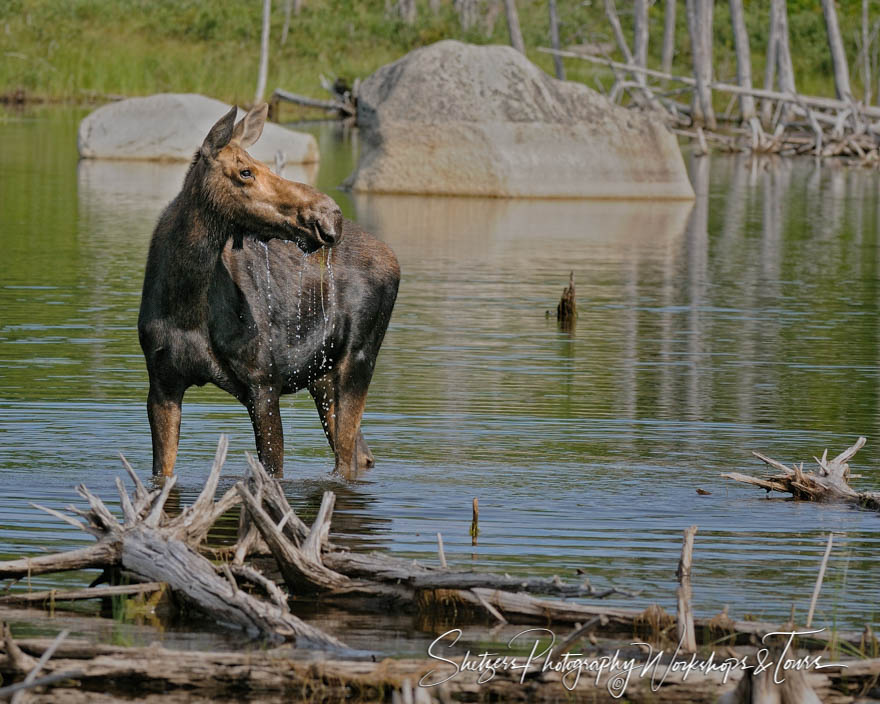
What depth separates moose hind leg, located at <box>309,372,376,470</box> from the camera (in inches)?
359

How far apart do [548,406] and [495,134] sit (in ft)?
58.7

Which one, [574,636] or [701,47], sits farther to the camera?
[701,47]

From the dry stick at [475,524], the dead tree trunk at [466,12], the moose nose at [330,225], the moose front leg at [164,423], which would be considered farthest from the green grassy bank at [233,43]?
the dry stick at [475,524]

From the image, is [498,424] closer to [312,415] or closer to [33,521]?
[312,415]

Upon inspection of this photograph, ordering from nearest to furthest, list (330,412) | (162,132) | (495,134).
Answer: (330,412)
(495,134)
(162,132)

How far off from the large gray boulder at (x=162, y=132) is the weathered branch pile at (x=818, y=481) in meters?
26.7

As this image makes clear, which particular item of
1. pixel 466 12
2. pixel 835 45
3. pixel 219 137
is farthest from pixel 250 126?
pixel 466 12

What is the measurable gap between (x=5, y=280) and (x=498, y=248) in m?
6.55

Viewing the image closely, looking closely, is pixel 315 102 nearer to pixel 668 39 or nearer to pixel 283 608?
pixel 668 39

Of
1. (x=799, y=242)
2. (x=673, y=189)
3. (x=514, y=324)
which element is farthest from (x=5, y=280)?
(x=673, y=189)

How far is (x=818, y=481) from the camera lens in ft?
27.4

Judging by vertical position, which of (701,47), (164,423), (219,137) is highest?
(701,47)

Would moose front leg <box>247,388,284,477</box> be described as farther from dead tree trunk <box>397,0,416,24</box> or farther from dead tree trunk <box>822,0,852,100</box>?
dead tree trunk <box>397,0,416,24</box>

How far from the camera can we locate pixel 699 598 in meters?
6.42
